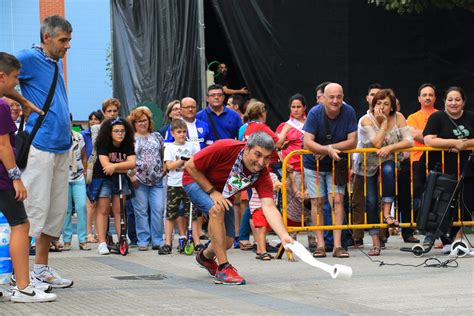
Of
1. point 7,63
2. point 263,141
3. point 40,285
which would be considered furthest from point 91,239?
point 7,63

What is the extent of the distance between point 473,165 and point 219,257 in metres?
4.01

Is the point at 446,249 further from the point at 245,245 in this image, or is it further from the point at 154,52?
the point at 154,52

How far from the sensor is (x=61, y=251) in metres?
12.8

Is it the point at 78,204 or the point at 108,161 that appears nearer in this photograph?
the point at 108,161

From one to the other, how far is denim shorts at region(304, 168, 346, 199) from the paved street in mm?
817

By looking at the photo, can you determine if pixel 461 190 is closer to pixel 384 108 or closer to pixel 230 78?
pixel 384 108

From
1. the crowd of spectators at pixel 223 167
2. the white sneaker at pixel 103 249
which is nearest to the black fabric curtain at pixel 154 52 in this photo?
the crowd of spectators at pixel 223 167

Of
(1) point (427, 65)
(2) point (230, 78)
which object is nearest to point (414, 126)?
(1) point (427, 65)

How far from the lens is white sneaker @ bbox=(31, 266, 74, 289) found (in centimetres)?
842

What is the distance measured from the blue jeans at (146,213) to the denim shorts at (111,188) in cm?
24

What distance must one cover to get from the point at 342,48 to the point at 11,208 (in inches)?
384

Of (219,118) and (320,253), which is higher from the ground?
(219,118)

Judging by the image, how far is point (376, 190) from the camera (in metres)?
11.9

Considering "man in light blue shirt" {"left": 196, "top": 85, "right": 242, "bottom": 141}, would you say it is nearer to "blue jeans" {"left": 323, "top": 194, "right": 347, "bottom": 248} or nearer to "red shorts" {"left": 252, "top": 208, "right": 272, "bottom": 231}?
"red shorts" {"left": 252, "top": 208, "right": 272, "bottom": 231}
